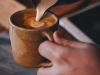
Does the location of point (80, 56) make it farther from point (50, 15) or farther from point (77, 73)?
point (50, 15)

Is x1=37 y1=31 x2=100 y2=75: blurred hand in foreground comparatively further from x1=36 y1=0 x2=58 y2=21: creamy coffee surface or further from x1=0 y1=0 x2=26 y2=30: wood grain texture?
x1=0 y1=0 x2=26 y2=30: wood grain texture

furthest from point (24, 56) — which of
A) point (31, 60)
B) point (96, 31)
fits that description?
point (96, 31)

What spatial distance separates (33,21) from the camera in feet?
1.60

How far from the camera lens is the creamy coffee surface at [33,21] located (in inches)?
18.3

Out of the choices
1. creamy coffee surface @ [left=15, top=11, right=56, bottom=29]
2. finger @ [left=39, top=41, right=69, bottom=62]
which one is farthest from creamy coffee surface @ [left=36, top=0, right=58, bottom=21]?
finger @ [left=39, top=41, right=69, bottom=62]

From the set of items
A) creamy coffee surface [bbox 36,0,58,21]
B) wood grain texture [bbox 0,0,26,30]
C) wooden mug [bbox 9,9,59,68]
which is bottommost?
wood grain texture [bbox 0,0,26,30]

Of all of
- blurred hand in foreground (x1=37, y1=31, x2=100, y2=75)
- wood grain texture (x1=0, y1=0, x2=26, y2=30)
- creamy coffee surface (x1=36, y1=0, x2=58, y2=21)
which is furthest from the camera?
wood grain texture (x1=0, y1=0, x2=26, y2=30)

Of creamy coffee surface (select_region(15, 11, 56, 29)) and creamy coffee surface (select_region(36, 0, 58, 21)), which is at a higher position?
creamy coffee surface (select_region(36, 0, 58, 21))

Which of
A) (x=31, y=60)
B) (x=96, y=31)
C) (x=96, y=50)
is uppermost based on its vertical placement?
(x=96, y=50)

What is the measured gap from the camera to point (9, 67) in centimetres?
53

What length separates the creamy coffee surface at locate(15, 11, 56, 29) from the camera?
47 cm

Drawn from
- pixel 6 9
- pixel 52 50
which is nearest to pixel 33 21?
pixel 52 50

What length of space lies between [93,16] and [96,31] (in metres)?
0.14

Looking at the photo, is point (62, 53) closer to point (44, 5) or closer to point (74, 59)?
point (74, 59)
